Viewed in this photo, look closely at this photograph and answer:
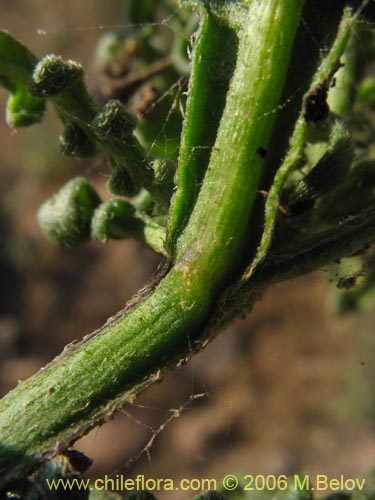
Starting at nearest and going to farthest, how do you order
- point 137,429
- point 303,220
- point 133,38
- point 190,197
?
point 190,197 → point 303,220 → point 133,38 → point 137,429

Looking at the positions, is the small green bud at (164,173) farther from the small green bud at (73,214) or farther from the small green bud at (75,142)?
the small green bud at (73,214)

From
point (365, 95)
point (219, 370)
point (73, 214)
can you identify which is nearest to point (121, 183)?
point (73, 214)

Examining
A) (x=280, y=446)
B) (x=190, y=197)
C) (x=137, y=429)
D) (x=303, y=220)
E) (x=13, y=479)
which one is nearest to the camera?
(x=13, y=479)

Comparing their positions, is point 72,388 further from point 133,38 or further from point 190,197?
point 133,38

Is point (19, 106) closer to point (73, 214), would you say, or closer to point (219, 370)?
point (73, 214)

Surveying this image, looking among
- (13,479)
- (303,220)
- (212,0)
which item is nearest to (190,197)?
(303,220)

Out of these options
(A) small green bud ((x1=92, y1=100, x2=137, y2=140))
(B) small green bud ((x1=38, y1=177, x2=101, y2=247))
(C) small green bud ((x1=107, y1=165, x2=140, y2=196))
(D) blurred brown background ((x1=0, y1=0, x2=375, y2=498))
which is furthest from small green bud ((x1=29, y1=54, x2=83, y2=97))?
(D) blurred brown background ((x1=0, y1=0, x2=375, y2=498))

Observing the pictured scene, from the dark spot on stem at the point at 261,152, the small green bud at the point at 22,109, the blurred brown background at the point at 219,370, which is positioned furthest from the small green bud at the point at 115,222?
the blurred brown background at the point at 219,370
